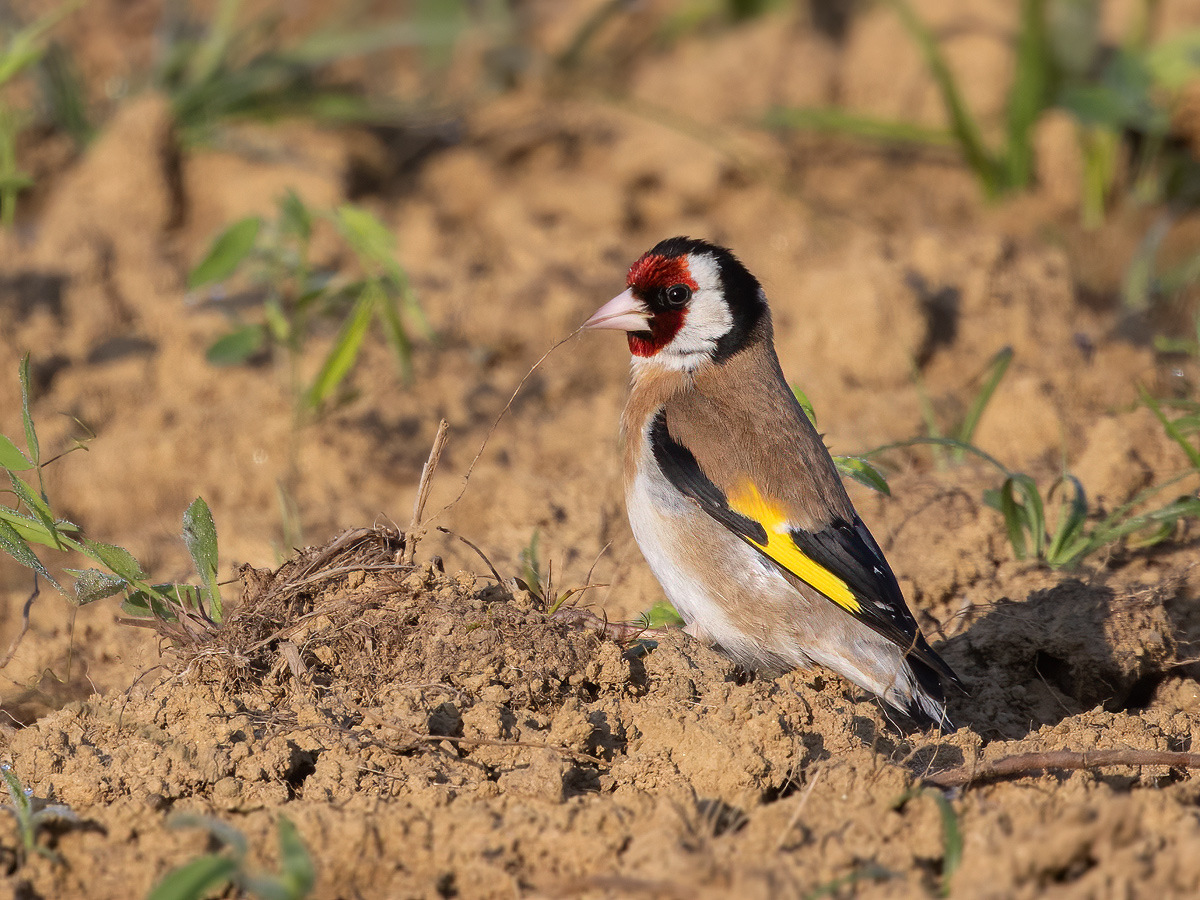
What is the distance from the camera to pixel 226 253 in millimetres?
5434

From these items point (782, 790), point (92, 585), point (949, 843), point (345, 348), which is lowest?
point (782, 790)

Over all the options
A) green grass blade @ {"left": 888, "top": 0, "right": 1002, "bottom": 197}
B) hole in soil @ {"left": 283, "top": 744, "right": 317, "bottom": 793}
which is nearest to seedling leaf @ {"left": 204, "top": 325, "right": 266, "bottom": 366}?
hole in soil @ {"left": 283, "top": 744, "right": 317, "bottom": 793}

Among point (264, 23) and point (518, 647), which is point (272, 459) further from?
point (264, 23)

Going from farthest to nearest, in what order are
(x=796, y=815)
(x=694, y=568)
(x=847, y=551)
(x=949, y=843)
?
(x=694, y=568)
(x=847, y=551)
(x=796, y=815)
(x=949, y=843)

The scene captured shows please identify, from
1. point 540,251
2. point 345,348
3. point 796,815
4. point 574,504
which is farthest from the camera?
point 540,251

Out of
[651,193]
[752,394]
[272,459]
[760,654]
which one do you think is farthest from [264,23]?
[760,654]

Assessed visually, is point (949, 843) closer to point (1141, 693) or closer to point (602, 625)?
point (602, 625)

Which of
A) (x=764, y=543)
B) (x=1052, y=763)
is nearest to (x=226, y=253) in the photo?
(x=764, y=543)

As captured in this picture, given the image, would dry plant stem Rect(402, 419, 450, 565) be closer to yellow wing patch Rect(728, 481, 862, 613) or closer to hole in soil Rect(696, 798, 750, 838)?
yellow wing patch Rect(728, 481, 862, 613)

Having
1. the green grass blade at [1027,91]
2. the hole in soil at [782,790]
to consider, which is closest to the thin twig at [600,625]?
the hole in soil at [782,790]

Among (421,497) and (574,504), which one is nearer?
(421,497)

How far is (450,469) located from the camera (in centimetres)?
605

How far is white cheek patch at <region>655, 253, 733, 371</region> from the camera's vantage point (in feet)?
15.8

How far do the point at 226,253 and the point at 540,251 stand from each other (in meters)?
2.57
